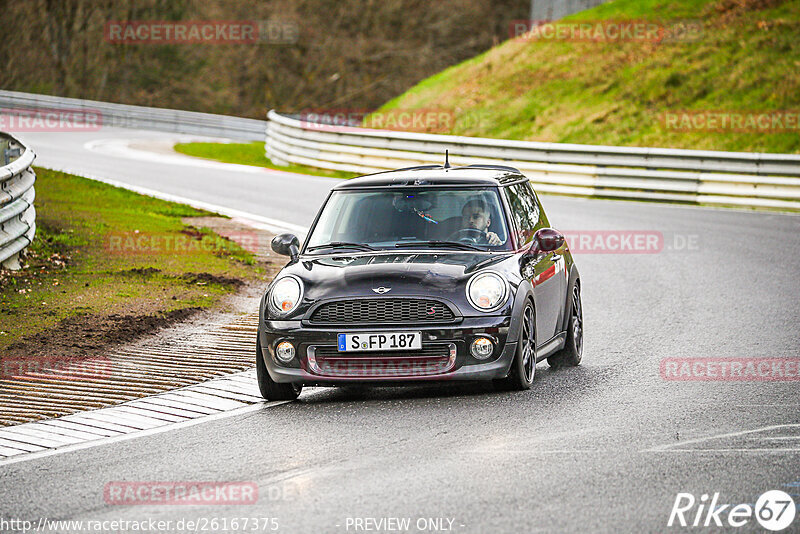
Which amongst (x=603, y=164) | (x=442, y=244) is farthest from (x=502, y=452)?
(x=603, y=164)

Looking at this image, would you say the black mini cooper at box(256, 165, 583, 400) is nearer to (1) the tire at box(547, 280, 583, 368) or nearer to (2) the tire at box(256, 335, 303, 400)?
(2) the tire at box(256, 335, 303, 400)

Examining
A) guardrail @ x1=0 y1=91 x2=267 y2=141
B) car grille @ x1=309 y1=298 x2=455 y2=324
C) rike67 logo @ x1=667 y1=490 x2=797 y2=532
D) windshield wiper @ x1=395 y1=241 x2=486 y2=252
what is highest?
guardrail @ x1=0 y1=91 x2=267 y2=141

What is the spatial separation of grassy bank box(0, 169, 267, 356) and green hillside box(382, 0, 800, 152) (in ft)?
43.9

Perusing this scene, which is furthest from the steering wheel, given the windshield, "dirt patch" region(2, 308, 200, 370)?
"dirt patch" region(2, 308, 200, 370)

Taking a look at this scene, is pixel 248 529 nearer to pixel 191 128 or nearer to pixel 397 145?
pixel 397 145

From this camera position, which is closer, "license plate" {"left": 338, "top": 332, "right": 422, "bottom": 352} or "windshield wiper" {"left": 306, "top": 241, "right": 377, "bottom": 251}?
"license plate" {"left": 338, "top": 332, "right": 422, "bottom": 352}

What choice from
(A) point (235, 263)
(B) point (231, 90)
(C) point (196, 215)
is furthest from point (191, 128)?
(A) point (235, 263)

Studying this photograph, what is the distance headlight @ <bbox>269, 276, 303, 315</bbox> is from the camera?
27.9ft

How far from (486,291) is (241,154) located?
2710 centimetres

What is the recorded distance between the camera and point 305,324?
8406mm

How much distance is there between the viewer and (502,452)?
6.90 meters

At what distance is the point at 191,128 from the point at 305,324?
36671 millimetres

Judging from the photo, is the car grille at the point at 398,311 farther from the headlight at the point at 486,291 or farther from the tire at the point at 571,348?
the tire at the point at 571,348

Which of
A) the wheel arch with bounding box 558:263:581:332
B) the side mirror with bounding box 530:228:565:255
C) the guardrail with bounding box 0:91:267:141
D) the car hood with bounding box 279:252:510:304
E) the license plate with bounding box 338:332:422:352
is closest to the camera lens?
the license plate with bounding box 338:332:422:352
